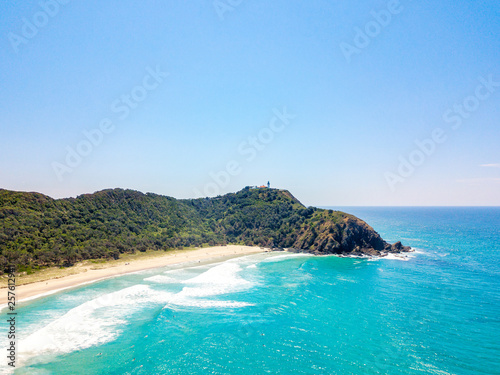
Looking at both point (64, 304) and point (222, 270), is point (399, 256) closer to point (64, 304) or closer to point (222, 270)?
point (222, 270)

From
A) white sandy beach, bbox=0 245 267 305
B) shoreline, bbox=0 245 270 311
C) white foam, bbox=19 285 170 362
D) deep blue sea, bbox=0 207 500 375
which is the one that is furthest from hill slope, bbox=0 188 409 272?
white foam, bbox=19 285 170 362

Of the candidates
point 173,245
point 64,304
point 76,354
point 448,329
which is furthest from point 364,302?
point 173,245

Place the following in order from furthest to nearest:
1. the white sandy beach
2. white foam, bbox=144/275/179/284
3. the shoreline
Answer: white foam, bbox=144/275/179/284 → the white sandy beach → the shoreline

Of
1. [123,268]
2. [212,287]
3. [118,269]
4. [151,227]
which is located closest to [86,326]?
[212,287]

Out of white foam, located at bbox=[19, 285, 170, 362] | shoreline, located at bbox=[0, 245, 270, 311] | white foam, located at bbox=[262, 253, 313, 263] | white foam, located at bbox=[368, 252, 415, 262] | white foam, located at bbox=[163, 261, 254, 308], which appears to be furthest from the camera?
white foam, located at bbox=[262, 253, 313, 263]

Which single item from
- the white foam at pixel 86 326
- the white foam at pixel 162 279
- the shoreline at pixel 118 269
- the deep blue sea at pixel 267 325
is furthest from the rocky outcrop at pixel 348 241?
the white foam at pixel 86 326

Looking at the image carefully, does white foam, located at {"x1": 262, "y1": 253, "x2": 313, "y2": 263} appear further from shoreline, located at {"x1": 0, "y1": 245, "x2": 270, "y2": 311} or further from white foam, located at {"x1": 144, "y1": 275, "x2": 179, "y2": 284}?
white foam, located at {"x1": 144, "y1": 275, "x2": 179, "y2": 284}

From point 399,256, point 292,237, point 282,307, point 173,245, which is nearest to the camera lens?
point 282,307
